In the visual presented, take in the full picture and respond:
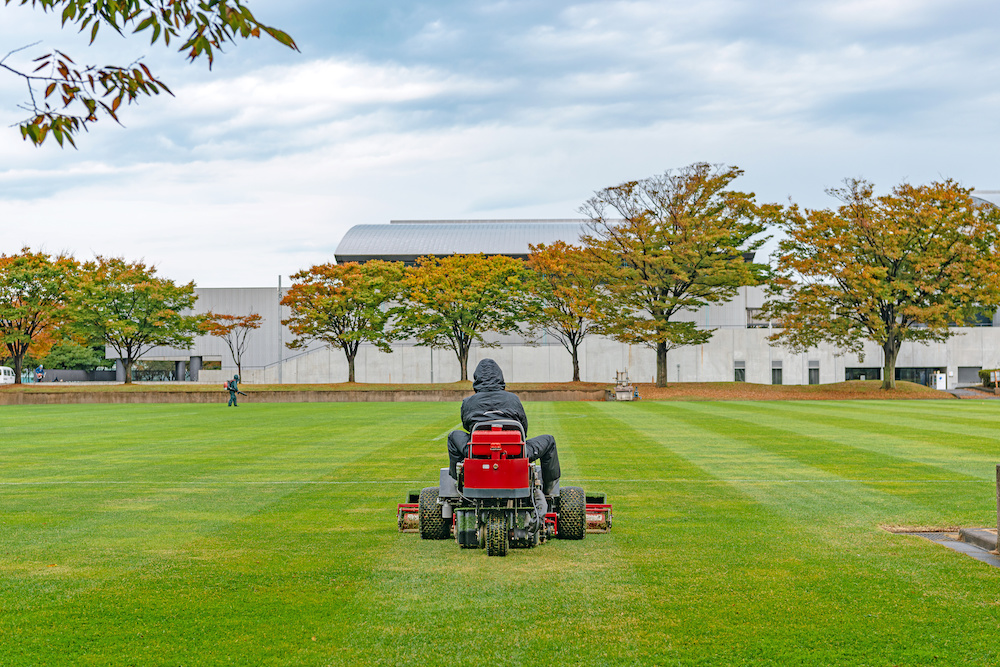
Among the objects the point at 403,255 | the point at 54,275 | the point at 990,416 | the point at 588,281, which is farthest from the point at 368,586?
the point at 403,255

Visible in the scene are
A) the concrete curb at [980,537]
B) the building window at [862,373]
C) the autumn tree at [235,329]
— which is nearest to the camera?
the concrete curb at [980,537]

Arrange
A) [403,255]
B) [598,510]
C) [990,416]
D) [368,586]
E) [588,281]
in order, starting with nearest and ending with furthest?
[368,586]
[598,510]
[990,416]
[588,281]
[403,255]

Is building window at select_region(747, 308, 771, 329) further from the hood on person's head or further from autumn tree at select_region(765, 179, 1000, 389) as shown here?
the hood on person's head

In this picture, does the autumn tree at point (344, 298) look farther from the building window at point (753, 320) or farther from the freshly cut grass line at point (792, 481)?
the freshly cut grass line at point (792, 481)

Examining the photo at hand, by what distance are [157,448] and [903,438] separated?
15109 millimetres

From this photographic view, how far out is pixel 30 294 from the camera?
54844 millimetres

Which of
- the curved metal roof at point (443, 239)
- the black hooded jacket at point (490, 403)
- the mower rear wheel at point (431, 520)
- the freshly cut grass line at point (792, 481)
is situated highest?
the curved metal roof at point (443, 239)

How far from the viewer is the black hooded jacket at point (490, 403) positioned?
7371 millimetres

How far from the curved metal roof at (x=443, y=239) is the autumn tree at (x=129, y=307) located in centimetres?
1922

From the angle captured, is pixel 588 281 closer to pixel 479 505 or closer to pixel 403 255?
pixel 403 255

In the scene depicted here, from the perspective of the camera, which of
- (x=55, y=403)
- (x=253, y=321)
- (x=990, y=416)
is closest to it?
(x=990, y=416)

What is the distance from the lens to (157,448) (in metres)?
18.0

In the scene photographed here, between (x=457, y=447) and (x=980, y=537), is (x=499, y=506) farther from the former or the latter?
(x=980, y=537)

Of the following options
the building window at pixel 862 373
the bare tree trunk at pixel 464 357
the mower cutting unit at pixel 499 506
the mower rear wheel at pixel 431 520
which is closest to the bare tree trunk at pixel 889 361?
the building window at pixel 862 373
